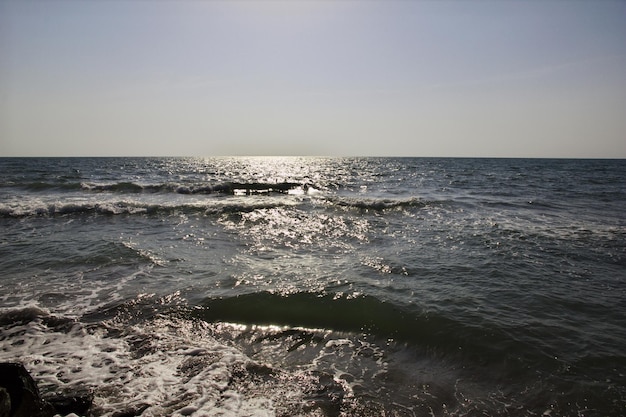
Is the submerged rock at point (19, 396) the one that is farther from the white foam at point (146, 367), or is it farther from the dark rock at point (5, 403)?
the white foam at point (146, 367)

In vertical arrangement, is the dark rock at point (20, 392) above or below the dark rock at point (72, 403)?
above

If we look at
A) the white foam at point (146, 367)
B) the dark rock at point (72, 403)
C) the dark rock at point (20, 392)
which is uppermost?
the dark rock at point (20, 392)

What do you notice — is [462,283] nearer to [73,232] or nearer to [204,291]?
[204,291]

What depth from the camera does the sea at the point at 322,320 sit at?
4477 millimetres

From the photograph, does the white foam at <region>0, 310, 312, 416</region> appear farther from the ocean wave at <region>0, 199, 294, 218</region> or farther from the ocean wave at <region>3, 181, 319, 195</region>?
the ocean wave at <region>3, 181, 319, 195</region>

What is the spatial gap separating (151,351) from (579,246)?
1366cm

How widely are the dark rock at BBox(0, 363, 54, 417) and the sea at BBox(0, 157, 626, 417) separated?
0.73 m

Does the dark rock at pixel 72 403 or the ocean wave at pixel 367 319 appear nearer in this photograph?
the dark rock at pixel 72 403

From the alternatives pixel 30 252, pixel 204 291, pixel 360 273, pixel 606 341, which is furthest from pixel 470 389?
pixel 30 252

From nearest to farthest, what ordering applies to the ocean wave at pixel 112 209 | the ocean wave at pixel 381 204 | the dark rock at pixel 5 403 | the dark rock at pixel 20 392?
the dark rock at pixel 5 403 < the dark rock at pixel 20 392 < the ocean wave at pixel 112 209 < the ocean wave at pixel 381 204

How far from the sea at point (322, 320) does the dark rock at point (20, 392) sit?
0.73 m

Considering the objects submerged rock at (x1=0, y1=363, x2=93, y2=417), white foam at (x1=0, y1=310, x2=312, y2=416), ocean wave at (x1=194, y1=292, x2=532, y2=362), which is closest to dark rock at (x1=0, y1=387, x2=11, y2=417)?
submerged rock at (x1=0, y1=363, x2=93, y2=417)

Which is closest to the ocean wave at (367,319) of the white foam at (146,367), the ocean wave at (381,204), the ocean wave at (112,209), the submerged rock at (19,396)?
the white foam at (146,367)

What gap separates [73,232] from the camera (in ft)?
45.8
